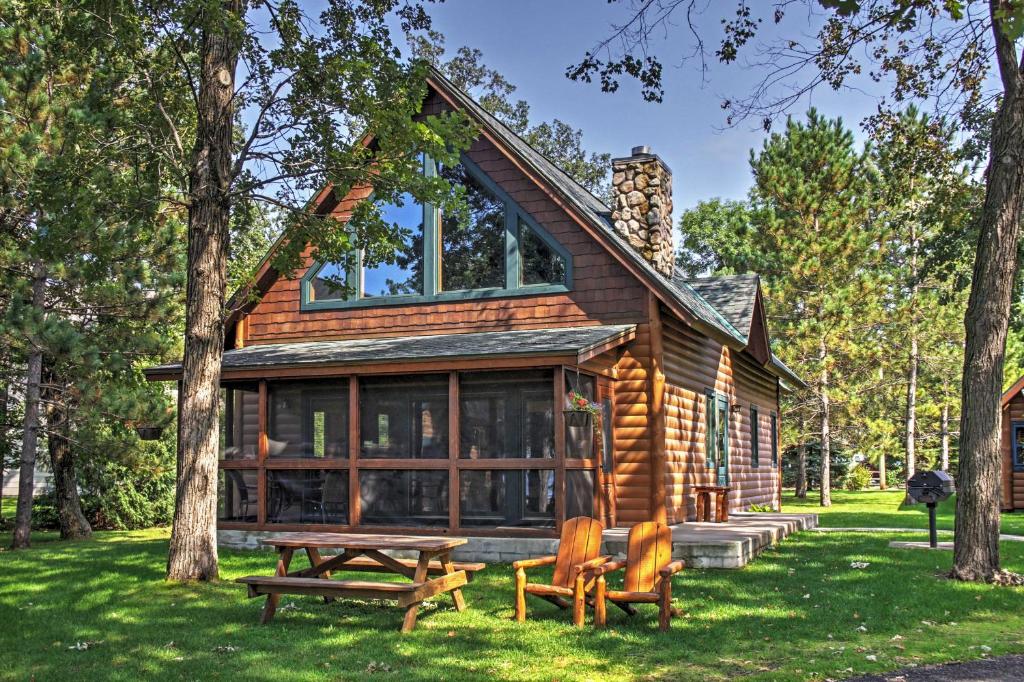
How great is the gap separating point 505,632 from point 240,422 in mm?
8826

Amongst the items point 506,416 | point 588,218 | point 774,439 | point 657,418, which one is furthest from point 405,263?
point 774,439

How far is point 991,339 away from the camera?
414 inches

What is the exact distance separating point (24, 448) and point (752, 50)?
13056 millimetres

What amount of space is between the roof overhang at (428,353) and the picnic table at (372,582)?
3.57 metres

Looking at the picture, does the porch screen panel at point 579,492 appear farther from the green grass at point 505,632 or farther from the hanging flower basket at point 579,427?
the green grass at point 505,632

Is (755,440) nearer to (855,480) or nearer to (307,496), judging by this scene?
(307,496)

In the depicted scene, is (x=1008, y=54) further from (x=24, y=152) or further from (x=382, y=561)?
(x=24, y=152)

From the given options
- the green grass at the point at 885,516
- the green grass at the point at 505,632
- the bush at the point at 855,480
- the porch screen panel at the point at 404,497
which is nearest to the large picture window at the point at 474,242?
the porch screen panel at the point at 404,497

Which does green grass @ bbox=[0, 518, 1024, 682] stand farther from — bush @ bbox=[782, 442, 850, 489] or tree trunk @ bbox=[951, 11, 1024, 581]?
bush @ bbox=[782, 442, 850, 489]

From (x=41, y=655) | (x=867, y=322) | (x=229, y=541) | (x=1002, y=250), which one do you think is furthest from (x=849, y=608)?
(x=867, y=322)

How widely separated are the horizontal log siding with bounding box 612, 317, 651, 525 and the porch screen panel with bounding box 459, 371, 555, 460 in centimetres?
120

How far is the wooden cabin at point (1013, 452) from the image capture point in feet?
81.1

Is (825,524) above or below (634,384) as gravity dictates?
below

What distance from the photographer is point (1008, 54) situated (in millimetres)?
10367
